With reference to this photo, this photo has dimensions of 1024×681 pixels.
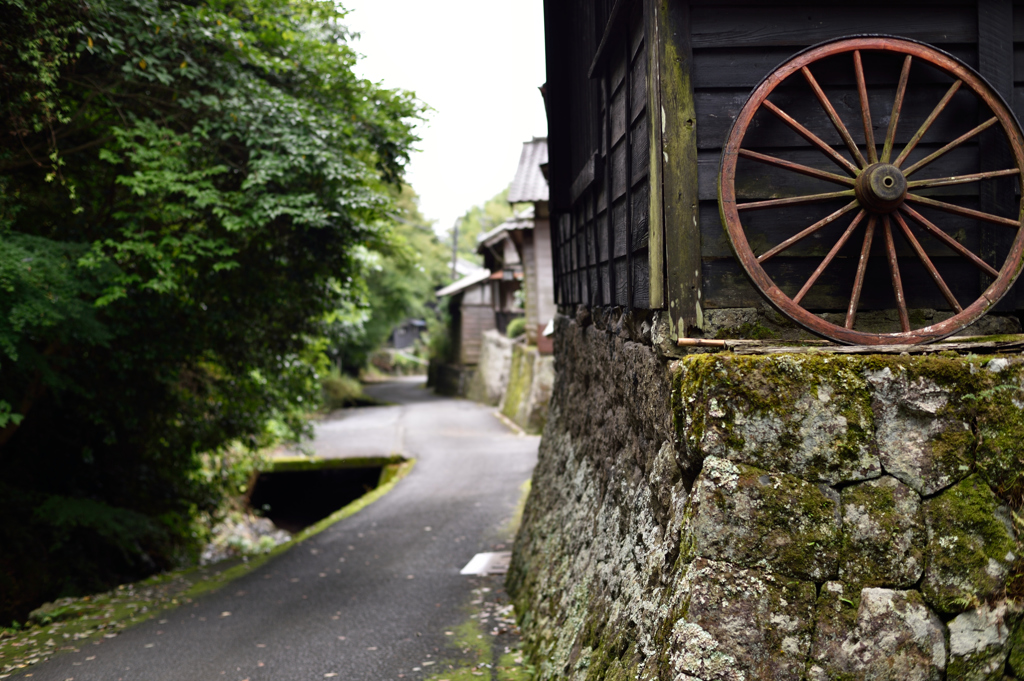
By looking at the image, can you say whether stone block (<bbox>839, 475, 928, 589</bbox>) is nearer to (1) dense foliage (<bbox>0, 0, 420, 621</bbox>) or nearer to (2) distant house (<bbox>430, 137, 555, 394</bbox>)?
(1) dense foliage (<bbox>0, 0, 420, 621</bbox>)

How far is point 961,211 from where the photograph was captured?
3096 mm

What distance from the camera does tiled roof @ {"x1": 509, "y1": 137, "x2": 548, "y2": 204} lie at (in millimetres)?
17078

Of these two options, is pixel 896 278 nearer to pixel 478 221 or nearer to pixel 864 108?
pixel 864 108

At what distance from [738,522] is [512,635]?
4.01m

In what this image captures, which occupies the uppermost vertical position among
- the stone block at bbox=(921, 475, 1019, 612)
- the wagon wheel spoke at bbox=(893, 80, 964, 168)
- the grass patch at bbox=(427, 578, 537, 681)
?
the wagon wheel spoke at bbox=(893, 80, 964, 168)

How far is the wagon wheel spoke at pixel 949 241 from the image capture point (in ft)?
10.1

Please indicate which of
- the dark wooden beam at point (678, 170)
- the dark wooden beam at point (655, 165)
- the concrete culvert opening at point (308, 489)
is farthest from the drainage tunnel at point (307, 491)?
the dark wooden beam at point (678, 170)

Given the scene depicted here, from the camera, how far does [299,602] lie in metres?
7.52

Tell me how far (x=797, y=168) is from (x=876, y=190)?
1.18ft

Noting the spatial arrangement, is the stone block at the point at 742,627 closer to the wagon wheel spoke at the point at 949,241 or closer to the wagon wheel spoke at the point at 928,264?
the wagon wheel spoke at the point at 928,264

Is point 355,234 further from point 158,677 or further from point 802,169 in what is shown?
point 802,169

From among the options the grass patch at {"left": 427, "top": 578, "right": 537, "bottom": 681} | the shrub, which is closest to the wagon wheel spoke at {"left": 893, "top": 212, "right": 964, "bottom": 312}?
the grass patch at {"left": 427, "top": 578, "right": 537, "bottom": 681}

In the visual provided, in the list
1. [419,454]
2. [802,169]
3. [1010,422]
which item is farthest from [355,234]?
[419,454]

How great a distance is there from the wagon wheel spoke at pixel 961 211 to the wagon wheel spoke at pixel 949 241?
A: 0.06 m
